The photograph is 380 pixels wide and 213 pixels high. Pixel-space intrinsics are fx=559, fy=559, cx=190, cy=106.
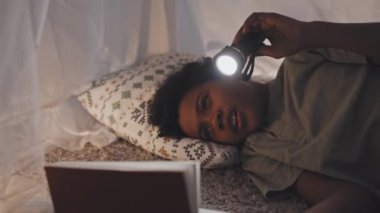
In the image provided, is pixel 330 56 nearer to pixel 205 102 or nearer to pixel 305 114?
pixel 305 114

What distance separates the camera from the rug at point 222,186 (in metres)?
1.12

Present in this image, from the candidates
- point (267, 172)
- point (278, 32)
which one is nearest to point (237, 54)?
point (278, 32)

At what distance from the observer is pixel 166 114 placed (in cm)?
135

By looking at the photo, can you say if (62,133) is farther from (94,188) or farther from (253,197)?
(94,188)

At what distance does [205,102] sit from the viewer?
1.28 meters

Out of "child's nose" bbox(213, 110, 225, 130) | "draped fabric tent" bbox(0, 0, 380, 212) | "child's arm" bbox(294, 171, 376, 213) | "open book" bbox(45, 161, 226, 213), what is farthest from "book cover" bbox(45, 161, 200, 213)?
"child's nose" bbox(213, 110, 225, 130)

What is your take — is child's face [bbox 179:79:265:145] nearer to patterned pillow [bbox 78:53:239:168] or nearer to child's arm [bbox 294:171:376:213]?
patterned pillow [bbox 78:53:239:168]

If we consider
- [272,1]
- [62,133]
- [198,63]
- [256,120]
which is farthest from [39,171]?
[272,1]

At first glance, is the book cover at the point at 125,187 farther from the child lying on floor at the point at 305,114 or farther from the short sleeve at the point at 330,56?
the short sleeve at the point at 330,56

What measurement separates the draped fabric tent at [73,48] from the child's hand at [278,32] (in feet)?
1.04

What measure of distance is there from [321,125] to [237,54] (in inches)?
9.1

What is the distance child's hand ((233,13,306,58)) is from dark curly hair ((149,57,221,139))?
161mm

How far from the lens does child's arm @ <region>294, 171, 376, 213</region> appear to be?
3.37ft

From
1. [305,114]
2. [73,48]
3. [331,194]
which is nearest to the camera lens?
[331,194]
